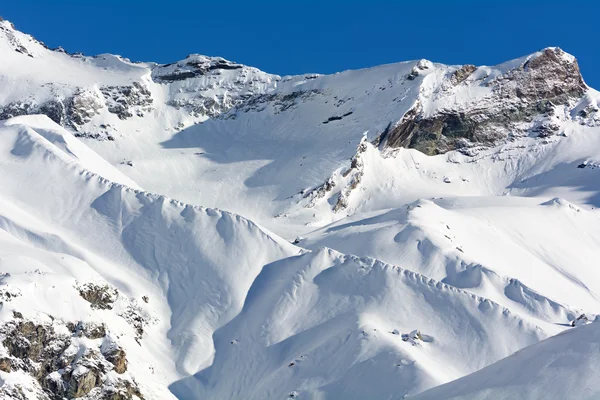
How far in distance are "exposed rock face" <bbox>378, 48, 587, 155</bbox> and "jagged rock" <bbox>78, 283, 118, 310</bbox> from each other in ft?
266

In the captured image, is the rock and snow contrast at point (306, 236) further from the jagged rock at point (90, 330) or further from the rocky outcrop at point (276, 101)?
the rocky outcrop at point (276, 101)

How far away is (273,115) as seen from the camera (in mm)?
164125

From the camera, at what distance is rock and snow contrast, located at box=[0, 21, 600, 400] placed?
61.8 metres

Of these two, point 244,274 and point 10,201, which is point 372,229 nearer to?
point 244,274

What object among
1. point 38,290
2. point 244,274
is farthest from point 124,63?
point 38,290

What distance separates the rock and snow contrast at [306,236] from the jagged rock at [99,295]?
0.21 metres

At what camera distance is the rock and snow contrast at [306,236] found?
2435 inches

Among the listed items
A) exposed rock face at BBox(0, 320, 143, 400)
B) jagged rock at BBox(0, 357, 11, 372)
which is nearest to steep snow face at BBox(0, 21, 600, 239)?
exposed rock face at BBox(0, 320, 143, 400)

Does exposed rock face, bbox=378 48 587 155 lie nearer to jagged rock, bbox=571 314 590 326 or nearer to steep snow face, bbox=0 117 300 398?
steep snow face, bbox=0 117 300 398

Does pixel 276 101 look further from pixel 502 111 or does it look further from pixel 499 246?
pixel 499 246

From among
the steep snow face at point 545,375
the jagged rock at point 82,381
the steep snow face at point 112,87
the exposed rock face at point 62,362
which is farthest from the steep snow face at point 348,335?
the steep snow face at point 112,87

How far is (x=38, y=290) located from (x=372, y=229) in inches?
1784

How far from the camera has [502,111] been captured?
159m

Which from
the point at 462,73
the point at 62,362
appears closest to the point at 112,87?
the point at 462,73
